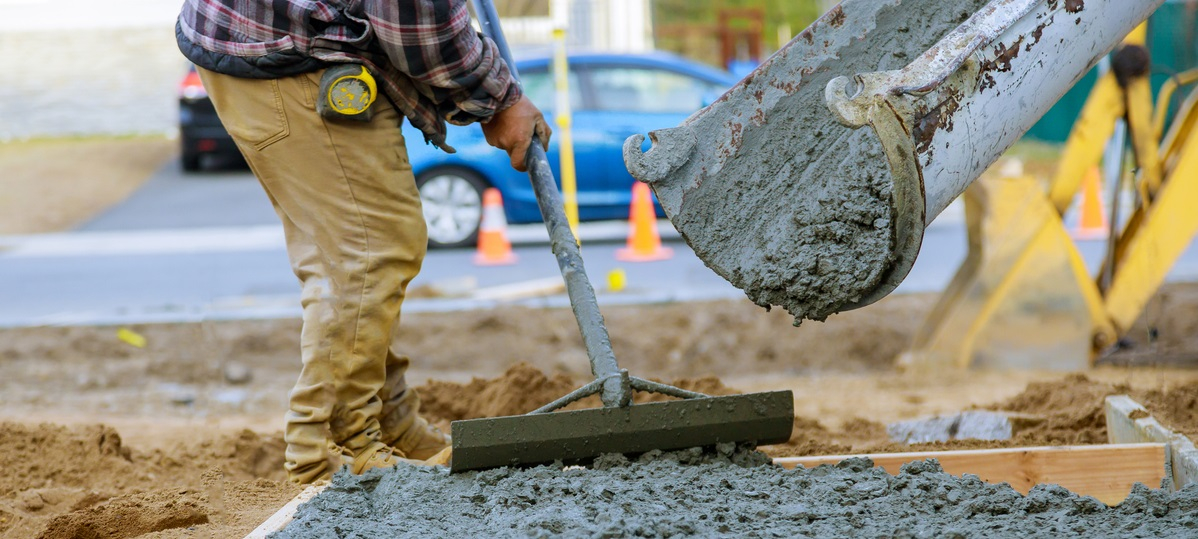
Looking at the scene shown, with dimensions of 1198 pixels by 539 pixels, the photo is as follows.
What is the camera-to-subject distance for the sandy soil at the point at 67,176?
14.0m

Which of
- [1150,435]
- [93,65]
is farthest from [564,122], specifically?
[93,65]

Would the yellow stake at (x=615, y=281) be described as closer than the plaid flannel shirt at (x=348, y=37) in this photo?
No

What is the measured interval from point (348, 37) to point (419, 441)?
1310mm

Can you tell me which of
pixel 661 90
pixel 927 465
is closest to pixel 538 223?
pixel 661 90

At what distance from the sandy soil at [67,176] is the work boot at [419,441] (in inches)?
436

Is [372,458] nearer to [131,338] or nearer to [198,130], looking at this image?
[131,338]

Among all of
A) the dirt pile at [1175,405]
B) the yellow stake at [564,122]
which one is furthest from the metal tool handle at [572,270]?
the yellow stake at [564,122]

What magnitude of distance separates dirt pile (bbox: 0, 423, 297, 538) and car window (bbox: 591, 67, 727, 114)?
6350 mm

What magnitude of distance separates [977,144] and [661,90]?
7.59 m

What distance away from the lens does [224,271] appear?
9156 millimetres

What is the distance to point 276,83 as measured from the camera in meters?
2.98

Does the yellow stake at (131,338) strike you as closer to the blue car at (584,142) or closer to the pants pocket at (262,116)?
the pants pocket at (262,116)

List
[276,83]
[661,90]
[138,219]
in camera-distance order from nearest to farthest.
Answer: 1. [276,83]
2. [661,90]
3. [138,219]

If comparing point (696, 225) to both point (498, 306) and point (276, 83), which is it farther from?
point (498, 306)
